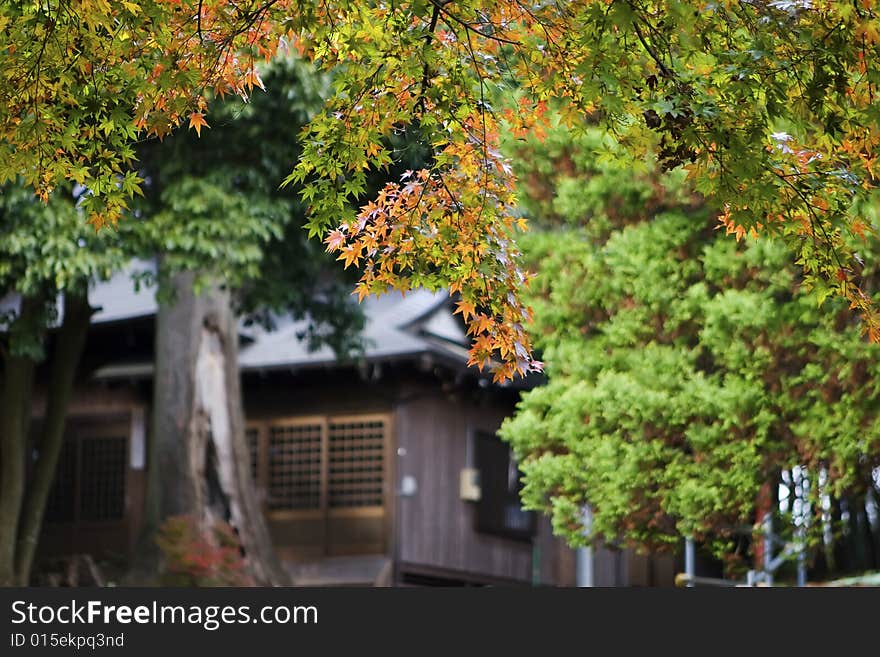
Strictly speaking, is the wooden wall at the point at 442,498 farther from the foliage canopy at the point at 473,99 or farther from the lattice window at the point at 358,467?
the foliage canopy at the point at 473,99

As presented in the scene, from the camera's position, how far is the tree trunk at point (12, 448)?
20875 mm

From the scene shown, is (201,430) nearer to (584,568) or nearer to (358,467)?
(358,467)

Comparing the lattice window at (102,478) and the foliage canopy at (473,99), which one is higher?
the foliage canopy at (473,99)

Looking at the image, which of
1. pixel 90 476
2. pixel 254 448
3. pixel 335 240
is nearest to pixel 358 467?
pixel 254 448

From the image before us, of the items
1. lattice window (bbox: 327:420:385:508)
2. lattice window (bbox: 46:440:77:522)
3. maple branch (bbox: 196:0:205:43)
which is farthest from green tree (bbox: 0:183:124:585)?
maple branch (bbox: 196:0:205:43)

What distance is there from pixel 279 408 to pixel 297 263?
18.6ft

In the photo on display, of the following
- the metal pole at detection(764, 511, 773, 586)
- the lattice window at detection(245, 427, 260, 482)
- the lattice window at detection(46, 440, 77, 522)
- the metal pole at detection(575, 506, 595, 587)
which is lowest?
the metal pole at detection(575, 506, 595, 587)

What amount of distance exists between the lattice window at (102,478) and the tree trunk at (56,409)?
17.5 ft

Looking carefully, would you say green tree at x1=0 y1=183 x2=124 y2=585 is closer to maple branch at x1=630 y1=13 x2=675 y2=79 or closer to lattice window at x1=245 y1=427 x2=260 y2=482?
lattice window at x1=245 y1=427 x2=260 y2=482

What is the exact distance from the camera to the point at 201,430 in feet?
72.7

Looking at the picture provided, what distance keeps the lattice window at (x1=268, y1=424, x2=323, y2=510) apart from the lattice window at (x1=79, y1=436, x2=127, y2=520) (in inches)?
115

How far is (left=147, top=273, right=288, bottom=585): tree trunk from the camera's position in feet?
71.7

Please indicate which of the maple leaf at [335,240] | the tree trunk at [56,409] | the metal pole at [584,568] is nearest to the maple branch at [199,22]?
the maple leaf at [335,240]

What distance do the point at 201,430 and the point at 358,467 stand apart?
4676 millimetres
